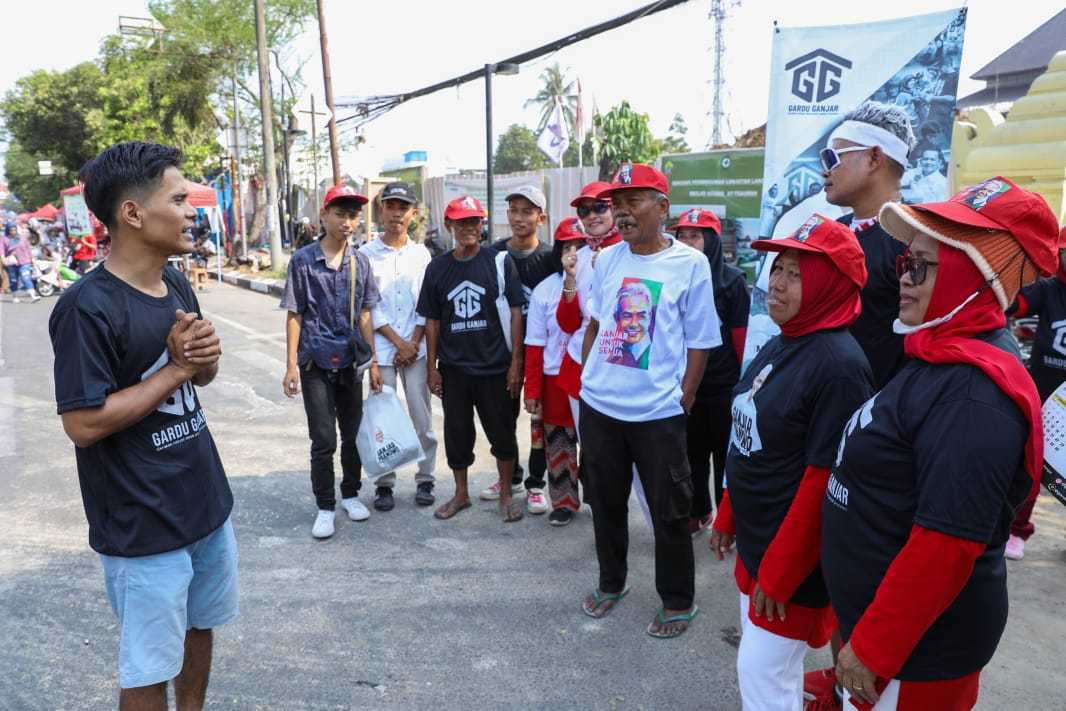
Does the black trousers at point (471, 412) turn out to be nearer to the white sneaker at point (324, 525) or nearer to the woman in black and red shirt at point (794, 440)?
the white sneaker at point (324, 525)

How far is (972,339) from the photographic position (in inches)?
61.9

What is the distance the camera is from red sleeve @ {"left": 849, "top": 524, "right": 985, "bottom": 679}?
1.51 m

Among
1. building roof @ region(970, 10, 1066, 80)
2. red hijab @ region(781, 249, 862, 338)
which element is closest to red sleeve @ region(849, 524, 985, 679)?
red hijab @ region(781, 249, 862, 338)

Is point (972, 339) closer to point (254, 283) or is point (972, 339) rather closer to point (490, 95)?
point (490, 95)

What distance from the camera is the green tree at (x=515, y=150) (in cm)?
8062

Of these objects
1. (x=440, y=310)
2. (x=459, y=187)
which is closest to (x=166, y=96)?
(x=459, y=187)

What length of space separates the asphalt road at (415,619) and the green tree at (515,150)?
77294 millimetres

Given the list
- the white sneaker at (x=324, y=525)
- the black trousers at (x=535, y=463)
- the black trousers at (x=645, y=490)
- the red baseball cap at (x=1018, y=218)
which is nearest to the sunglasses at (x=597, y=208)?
the black trousers at (x=535, y=463)

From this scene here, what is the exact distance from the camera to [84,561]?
402 centimetres

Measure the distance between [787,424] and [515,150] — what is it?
276ft

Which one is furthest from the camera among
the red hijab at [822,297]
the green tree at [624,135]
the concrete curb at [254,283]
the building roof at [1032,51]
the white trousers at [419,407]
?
the green tree at [624,135]

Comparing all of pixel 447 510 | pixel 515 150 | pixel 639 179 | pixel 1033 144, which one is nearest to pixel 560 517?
pixel 447 510

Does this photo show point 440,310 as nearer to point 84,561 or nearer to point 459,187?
point 84,561

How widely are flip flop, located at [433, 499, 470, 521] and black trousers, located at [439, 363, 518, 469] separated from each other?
0.25 metres
